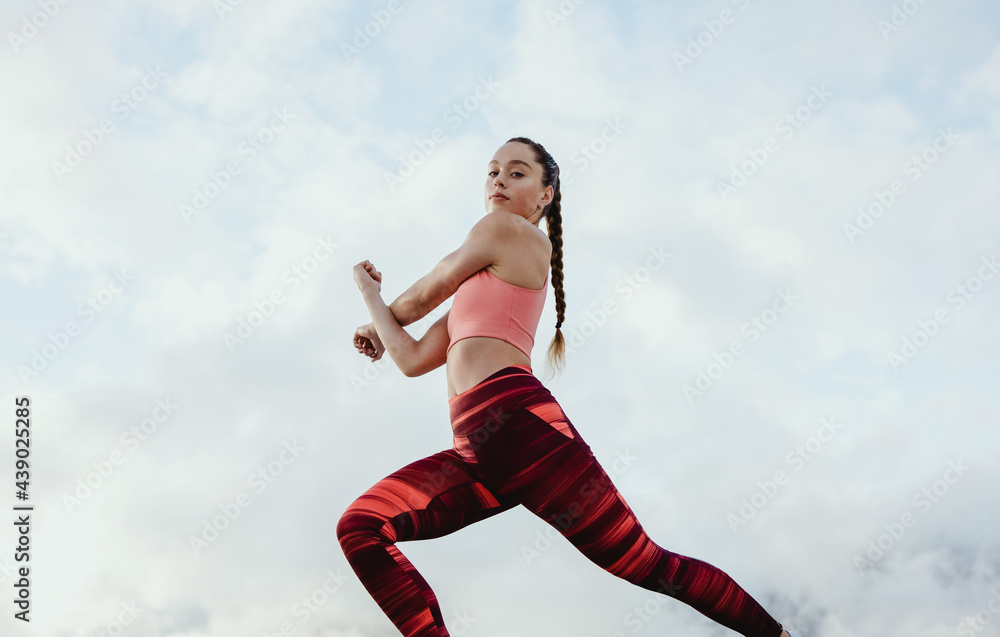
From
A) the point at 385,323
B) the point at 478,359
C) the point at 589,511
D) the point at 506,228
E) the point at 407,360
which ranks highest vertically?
the point at 506,228

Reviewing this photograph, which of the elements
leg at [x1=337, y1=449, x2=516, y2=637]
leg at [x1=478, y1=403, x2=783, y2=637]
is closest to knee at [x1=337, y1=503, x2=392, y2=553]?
leg at [x1=337, y1=449, x2=516, y2=637]

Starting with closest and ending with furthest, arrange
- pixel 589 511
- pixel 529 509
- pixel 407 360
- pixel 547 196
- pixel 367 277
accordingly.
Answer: pixel 589 511, pixel 529 509, pixel 407 360, pixel 367 277, pixel 547 196

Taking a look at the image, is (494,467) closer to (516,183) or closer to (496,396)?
(496,396)

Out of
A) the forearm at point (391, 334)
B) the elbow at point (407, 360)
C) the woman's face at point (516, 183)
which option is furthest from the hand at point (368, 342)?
the woman's face at point (516, 183)

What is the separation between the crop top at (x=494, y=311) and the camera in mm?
2662

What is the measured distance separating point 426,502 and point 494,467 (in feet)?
0.82

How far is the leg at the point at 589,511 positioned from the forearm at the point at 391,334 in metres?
0.43

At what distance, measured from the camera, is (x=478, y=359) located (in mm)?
2621

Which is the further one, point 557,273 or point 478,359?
point 557,273

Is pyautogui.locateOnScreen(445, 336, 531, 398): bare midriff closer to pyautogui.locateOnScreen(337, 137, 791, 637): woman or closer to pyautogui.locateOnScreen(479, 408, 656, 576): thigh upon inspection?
pyautogui.locateOnScreen(337, 137, 791, 637): woman

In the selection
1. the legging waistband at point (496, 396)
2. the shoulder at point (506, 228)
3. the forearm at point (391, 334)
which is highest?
the shoulder at point (506, 228)

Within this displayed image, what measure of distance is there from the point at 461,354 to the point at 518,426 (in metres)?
0.31

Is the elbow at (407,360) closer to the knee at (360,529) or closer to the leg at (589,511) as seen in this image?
the leg at (589,511)

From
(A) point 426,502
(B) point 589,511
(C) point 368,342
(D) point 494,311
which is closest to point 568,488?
(B) point 589,511
